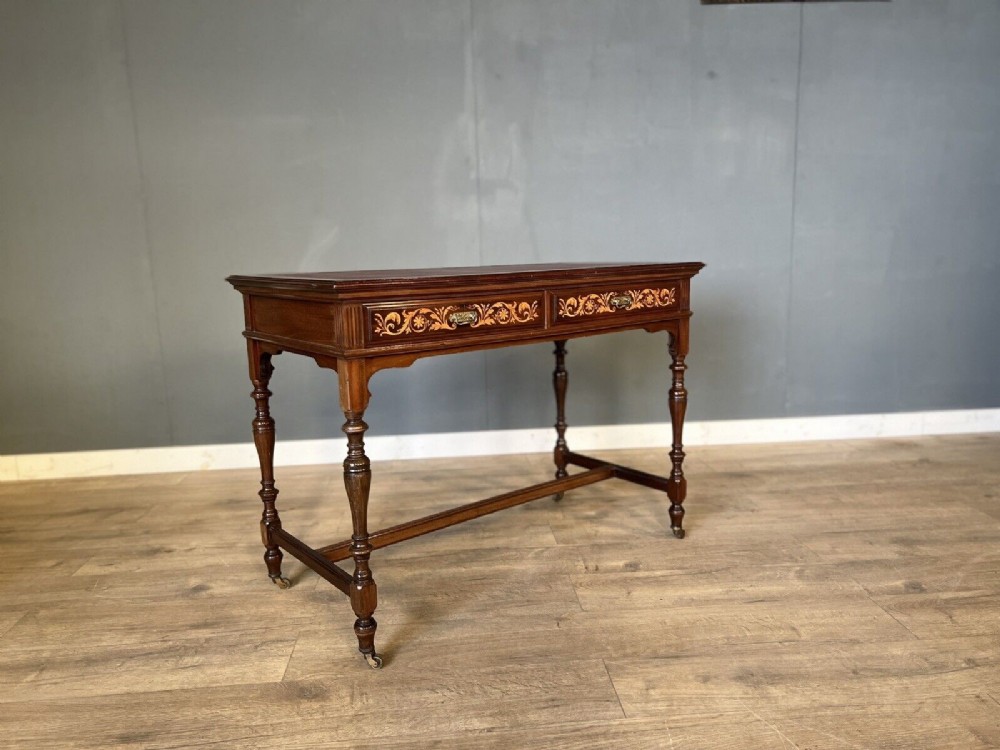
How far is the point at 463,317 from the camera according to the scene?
6.07 feet

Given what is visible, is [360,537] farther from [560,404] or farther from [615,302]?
[560,404]

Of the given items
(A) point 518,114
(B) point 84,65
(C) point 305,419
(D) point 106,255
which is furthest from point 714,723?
(B) point 84,65

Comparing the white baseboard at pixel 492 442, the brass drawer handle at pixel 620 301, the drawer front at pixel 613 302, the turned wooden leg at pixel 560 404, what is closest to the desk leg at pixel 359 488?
the drawer front at pixel 613 302

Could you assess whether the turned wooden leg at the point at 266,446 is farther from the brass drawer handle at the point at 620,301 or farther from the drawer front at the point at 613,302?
the brass drawer handle at the point at 620,301

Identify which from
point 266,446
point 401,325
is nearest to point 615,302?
point 401,325

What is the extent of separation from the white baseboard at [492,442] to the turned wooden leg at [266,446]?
1330mm

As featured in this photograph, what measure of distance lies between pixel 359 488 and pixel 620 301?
106 centimetres

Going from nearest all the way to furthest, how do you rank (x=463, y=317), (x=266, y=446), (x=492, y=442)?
1. (x=463, y=317)
2. (x=266, y=446)
3. (x=492, y=442)

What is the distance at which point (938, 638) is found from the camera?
182 centimetres

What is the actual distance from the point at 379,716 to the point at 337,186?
256 cm

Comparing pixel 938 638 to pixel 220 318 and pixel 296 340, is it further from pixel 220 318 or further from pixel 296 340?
pixel 220 318

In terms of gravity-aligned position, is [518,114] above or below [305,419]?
above

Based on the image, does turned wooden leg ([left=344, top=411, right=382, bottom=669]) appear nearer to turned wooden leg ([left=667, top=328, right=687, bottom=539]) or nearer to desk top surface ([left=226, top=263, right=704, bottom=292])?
desk top surface ([left=226, top=263, right=704, bottom=292])

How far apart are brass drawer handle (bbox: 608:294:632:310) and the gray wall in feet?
4.30
